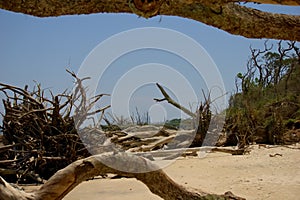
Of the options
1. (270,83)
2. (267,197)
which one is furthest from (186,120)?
(270,83)

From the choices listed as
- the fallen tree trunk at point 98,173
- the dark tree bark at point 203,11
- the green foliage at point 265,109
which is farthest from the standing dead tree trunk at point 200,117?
the dark tree bark at point 203,11

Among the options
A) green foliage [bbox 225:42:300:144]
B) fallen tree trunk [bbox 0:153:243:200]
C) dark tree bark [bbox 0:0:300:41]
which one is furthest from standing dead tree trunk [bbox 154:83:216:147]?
dark tree bark [bbox 0:0:300:41]

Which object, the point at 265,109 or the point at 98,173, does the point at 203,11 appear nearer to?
the point at 98,173

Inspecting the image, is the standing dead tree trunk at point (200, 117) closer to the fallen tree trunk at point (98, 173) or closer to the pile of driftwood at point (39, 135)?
the pile of driftwood at point (39, 135)

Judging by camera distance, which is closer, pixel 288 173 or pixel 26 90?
pixel 288 173

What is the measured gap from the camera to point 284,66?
727 inches

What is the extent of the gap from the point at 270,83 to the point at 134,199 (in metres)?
15.5

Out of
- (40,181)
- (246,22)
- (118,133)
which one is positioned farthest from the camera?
(118,133)

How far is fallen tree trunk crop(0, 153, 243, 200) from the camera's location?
1.95 metres

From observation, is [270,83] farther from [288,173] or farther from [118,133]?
[288,173]

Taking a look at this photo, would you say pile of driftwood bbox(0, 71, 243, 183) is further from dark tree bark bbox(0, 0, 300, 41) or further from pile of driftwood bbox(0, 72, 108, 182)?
dark tree bark bbox(0, 0, 300, 41)

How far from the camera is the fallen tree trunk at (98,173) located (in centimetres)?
195

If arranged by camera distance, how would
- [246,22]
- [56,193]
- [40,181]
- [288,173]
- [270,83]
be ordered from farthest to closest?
[270,83] < [40,181] < [288,173] < [56,193] < [246,22]

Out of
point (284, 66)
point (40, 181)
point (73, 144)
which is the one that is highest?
point (284, 66)
